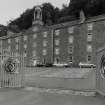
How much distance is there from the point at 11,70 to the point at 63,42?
117ft

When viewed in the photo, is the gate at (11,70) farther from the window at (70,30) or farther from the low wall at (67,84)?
the window at (70,30)

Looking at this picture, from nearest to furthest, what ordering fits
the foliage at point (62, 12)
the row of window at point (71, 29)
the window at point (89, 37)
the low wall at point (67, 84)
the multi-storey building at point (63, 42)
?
the low wall at point (67, 84)
the multi-storey building at point (63, 42)
the row of window at point (71, 29)
the window at point (89, 37)
the foliage at point (62, 12)

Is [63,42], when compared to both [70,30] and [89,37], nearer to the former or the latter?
[70,30]

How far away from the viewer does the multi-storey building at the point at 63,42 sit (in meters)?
39.0

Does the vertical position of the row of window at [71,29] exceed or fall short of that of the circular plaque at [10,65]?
it exceeds it

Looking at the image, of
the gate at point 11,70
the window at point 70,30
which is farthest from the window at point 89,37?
the gate at point 11,70

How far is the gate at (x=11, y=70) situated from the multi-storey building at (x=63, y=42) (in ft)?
99.2

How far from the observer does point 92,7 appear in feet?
203

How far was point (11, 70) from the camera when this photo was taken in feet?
30.4

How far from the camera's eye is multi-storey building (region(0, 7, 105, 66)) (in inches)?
1534

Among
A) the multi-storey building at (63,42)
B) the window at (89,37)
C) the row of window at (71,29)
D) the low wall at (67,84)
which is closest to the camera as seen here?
the low wall at (67,84)

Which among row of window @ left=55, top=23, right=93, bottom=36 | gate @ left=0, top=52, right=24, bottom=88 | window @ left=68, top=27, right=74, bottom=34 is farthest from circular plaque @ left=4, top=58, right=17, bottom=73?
window @ left=68, top=27, right=74, bottom=34

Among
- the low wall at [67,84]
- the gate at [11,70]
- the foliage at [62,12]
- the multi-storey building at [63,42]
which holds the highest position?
the foliage at [62,12]

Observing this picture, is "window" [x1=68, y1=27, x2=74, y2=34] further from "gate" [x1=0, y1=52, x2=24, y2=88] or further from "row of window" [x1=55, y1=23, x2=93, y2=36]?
"gate" [x1=0, y1=52, x2=24, y2=88]
